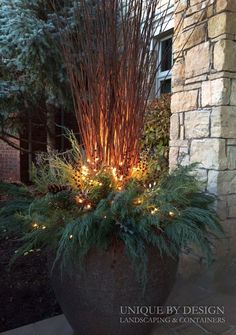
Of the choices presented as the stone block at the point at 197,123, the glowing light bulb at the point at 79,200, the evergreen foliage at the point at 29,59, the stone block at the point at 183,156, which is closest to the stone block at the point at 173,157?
the stone block at the point at 183,156

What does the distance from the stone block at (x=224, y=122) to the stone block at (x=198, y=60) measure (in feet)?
1.02

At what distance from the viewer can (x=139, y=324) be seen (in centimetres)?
161

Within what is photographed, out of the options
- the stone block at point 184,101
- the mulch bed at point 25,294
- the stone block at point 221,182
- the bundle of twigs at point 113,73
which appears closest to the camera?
the bundle of twigs at point 113,73

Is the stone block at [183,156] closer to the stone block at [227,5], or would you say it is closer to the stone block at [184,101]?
the stone block at [184,101]

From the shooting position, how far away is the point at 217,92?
83.6 inches

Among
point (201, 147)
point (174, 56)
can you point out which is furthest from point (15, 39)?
point (201, 147)

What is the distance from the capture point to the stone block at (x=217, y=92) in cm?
210

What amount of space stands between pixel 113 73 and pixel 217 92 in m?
0.78

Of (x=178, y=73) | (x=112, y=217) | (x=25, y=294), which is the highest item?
(x=178, y=73)

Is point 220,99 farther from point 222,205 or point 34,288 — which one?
point 34,288

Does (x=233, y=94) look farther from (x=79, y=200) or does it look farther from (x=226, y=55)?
(x=79, y=200)

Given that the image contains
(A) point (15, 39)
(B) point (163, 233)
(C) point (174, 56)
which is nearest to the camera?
(B) point (163, 233)

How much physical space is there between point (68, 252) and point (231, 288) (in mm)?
1368

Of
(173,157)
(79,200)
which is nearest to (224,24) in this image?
(173,157)
